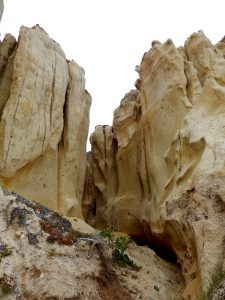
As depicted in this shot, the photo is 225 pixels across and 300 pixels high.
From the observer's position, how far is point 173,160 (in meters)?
17.1

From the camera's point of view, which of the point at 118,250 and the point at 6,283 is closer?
the point at 6,283

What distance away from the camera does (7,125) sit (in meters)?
18.5

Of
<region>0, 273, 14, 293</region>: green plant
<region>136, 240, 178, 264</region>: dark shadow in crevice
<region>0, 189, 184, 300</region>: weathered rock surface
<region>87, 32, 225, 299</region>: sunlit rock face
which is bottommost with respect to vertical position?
<region>0, 273, 14, 293</region>: green plant

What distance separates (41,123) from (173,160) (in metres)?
6.34

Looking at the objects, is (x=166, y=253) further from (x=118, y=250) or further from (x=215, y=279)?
(x=215, y=279)

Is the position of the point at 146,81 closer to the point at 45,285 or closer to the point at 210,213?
the point at 210,213

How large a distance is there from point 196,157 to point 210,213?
2.93 metres

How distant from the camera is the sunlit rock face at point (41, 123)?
1852 cm

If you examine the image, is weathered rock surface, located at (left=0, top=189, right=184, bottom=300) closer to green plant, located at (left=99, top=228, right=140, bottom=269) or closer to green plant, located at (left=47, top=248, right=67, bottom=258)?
green plant, located at (left=47, top=248, right=67, bottom=258)

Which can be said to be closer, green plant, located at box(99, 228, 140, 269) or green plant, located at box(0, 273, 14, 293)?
green plant, located at box(0, 273, 14, 293)

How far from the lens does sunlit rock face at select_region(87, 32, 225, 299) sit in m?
12.9

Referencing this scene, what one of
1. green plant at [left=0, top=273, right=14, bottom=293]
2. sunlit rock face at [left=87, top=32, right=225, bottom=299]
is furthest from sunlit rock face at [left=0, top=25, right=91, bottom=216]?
green plant at [left=0, top=273, right=14, bottom=293]

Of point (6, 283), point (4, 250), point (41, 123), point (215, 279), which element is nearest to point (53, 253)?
point (4, 250)

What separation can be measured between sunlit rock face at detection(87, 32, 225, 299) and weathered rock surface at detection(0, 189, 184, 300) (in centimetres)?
162
